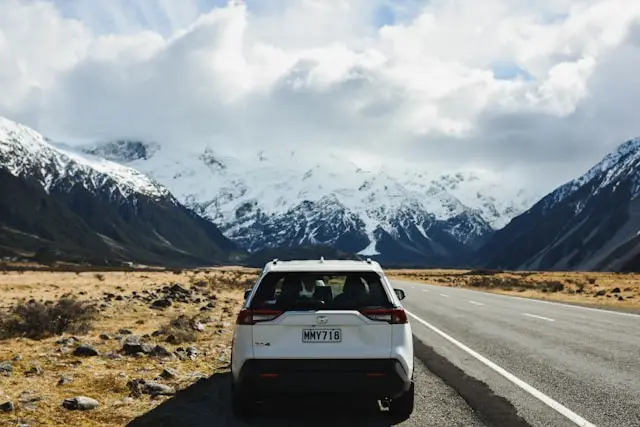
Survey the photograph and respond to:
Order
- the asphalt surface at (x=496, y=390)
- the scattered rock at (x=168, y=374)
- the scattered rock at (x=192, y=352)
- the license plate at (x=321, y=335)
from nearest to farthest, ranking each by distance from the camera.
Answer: the license plate at (x=321, y=335), the asphalt surface at (x=496, y=390), the scattered rock at (x=168, y=374), the scattered rock at (x=192, y=352)

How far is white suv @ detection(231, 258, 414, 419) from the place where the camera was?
788 centimetres

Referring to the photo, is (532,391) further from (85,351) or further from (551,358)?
(85,351)

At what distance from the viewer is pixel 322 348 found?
7.94 meters

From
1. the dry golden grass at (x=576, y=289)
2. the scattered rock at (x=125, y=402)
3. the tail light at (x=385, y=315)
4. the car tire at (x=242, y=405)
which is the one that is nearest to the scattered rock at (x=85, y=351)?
the scattered rock at (x=125, y=402)

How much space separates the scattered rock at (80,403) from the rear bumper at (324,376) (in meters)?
2.39

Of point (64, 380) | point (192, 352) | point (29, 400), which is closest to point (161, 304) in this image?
point (192, 352)

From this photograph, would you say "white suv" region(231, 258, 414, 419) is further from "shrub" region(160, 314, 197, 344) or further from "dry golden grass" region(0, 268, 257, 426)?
"shrub" region(160, 314, 197, 344)

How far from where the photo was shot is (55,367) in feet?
38.2

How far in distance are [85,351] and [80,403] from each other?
4440 millimetres

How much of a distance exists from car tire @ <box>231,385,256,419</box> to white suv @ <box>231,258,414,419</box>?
2 centimetres

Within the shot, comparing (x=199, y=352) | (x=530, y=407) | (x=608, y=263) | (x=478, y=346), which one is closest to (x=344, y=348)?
(x=530, y=407)

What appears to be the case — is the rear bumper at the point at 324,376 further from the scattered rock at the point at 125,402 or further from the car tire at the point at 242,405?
the scattered rock at the point at 125,402

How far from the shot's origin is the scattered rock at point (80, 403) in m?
8.80

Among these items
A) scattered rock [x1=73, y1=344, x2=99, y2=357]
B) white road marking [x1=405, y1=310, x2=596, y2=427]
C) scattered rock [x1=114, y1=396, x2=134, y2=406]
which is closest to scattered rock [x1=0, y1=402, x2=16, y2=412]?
scattered rock [x1=114, y1=396, x2=134, y2=406]
